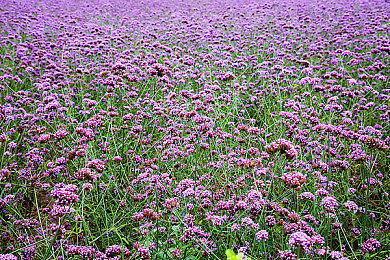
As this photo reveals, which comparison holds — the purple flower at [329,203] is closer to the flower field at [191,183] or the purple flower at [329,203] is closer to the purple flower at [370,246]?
the flower field at [191,183]

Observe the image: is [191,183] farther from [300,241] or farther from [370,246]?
[370,246]

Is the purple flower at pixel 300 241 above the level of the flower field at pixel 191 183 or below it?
above

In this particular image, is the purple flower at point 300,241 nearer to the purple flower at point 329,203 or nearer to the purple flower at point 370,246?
the purple flower at point 329,203

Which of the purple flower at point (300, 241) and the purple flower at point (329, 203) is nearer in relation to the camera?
the purple flower at point (300, 241)

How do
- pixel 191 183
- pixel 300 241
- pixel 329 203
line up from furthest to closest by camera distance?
pixel 191 183 → pixel 329 203 → pixel 300 241

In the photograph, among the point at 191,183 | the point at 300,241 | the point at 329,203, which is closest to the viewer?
the point at 300,241

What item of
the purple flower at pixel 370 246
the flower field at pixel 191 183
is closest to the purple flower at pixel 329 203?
the flower field at pixel 191 183

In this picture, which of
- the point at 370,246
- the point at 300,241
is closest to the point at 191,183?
the point at 300,241

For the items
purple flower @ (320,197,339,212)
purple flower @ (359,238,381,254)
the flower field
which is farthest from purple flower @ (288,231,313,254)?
purple flower @ (359,238,381,254)

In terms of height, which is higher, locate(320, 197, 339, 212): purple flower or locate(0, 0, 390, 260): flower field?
locate(320, 197, 339, 212): purple flower

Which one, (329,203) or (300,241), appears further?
(329,203)

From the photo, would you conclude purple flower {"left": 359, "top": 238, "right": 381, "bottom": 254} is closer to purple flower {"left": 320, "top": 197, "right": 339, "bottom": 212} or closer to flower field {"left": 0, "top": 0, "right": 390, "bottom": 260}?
flower field {"left": 0, "top": 0, "right": 390, "bottom": 260}

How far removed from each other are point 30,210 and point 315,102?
4078 millimetres

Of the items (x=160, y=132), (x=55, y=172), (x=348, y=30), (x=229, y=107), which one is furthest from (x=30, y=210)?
(x=348, y=30)
